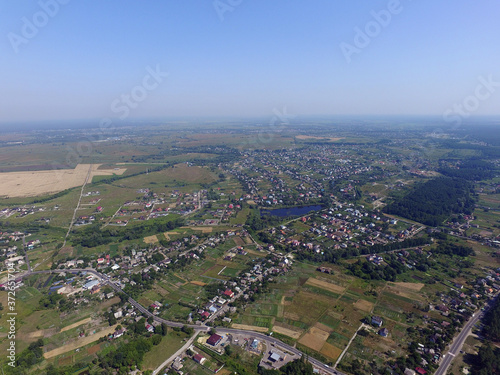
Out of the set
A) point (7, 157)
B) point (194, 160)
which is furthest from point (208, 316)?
point (7, 157)

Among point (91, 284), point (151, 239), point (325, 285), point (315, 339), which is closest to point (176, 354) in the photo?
point (315, 339)

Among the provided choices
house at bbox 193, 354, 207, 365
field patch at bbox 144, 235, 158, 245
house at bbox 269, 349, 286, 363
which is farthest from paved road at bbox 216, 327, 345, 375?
field patch at bbox 144, 235, 158, 245

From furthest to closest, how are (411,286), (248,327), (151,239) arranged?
(151,239) < (411,286) < (248,327)

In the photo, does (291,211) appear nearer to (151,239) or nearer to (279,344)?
(151,239)

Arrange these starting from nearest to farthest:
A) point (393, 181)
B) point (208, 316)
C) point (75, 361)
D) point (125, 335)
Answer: point (75, 361) → point (125, 335) → point (208, 316) → point (393, 181)

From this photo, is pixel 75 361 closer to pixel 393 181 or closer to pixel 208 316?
pixel 208 316

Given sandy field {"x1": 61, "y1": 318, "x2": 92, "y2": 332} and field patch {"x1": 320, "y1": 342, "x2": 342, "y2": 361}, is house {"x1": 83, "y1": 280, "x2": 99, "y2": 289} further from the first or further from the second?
field patch {"x1": 320, "y1": 342, "x2": 342, "y2": 361}

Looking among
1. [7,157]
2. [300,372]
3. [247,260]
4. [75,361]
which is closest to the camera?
[300,372]
